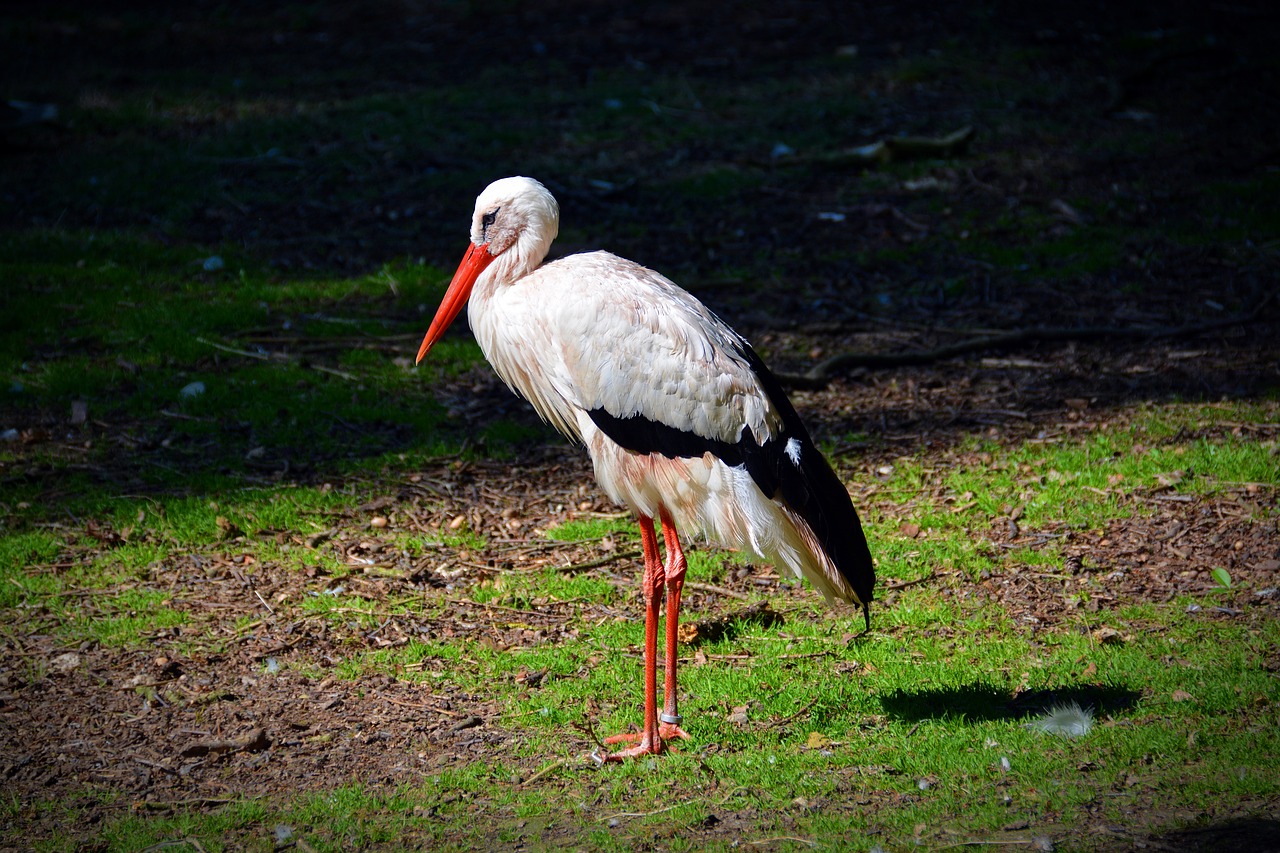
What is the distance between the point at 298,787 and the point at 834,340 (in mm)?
5039

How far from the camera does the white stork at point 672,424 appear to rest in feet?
13.6

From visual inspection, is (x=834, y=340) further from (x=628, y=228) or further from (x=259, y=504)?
(x=259, y=504)

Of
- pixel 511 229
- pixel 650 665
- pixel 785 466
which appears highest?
pixel 511 229

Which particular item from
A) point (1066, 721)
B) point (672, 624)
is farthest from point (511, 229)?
point (1066, 721)

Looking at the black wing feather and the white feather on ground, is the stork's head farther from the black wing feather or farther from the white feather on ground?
the white feather on ground

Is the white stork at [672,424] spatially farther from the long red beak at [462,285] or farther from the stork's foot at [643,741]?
the long red beak at [462,285]

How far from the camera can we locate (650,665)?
4191mm

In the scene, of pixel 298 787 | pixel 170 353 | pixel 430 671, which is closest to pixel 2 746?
pixel 298 787

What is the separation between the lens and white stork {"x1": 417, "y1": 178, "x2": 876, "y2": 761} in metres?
4.16

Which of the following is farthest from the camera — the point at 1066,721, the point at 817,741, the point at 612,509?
the point at 612,509

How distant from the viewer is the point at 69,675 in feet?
15.1

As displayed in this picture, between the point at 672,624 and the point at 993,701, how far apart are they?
1269 millimetres

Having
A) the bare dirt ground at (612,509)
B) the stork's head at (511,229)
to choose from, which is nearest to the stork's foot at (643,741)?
the bare dirt ground at (612,509)

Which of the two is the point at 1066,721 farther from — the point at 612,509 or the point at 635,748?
the point at 612,509
